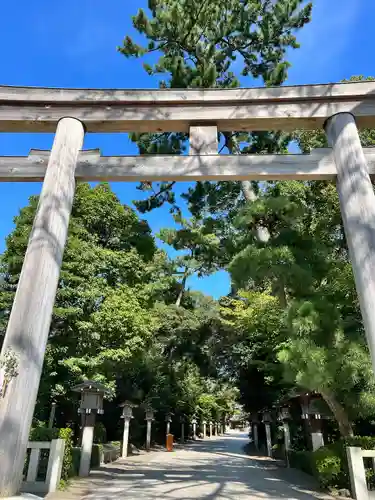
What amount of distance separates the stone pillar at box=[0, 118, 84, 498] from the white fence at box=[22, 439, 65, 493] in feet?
12.6

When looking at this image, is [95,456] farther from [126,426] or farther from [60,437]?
[126,426]

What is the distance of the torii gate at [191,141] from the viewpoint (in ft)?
13.6

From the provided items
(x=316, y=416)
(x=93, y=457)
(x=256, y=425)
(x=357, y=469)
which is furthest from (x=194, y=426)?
(x=357, y=469)

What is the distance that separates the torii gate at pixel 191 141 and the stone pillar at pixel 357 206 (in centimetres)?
1

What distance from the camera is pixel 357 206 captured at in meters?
4.23

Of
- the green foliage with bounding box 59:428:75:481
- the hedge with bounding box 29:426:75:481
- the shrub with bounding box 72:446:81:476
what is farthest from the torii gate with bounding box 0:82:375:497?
the shrub with bounding box 72:446:81:476

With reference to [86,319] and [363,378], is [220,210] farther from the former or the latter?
[363,378]

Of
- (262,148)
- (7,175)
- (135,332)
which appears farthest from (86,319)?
(7,175)

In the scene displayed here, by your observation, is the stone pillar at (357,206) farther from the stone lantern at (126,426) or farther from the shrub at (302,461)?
the stone lantern at (126,426)

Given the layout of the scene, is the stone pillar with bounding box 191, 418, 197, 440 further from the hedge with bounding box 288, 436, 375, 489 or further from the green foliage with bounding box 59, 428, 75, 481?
the hedge with bounding box 288, 436, 375, 489

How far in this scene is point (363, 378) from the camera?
5965 mm

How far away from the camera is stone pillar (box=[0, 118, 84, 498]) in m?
3.25

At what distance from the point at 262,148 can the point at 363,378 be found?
7022mm

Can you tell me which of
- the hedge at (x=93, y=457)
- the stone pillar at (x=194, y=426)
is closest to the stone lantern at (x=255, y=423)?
the stone pillar at (x=194, y=426)
